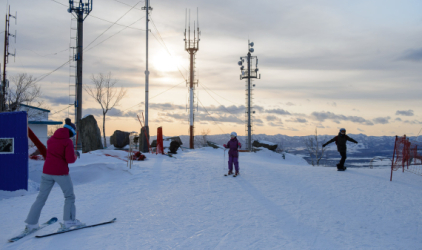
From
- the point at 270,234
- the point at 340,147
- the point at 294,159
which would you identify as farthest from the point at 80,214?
the point at 294,159

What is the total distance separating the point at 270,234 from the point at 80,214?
4.52 m

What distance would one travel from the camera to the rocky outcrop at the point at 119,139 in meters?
29.2

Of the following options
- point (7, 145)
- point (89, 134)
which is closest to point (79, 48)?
point (89, 134)

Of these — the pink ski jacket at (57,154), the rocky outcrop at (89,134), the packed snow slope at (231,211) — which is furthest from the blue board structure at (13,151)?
the rocky outcrop at (89,134)

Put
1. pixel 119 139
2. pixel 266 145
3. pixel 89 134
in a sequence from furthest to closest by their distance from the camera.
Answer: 1. pixel 266 145
2. pixel 119 139
3. pixel 89 134

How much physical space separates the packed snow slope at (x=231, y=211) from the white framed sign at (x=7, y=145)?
1.39m

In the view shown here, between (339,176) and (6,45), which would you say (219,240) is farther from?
(6,45)

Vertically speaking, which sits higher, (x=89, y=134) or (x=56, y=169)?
(x=89, y=134)

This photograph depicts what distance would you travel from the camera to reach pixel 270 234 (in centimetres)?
616

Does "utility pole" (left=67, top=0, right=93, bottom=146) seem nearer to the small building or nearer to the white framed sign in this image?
the small building

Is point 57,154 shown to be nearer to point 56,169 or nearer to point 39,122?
point 56,169

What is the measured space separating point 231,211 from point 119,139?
23.5m

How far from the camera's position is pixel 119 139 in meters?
29.3

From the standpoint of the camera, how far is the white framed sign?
991cm
